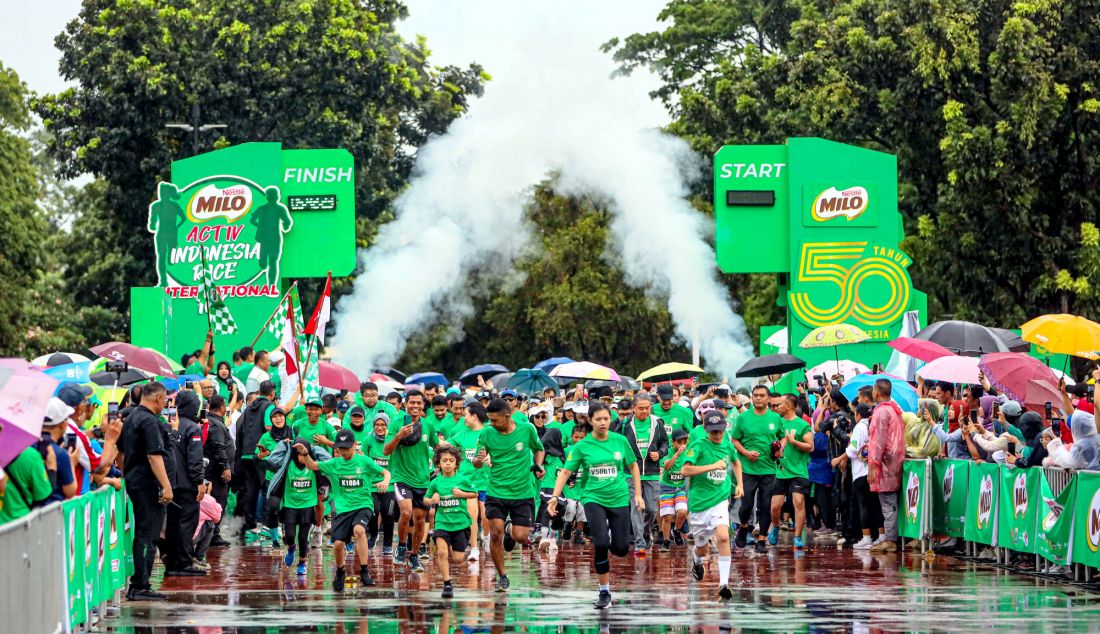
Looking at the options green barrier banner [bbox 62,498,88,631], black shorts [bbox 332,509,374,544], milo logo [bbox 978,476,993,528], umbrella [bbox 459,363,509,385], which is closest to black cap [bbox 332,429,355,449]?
black shorts [bbox 332,509,374,544]

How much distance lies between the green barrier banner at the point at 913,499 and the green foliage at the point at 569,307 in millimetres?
33814

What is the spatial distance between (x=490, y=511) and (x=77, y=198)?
49.2 metres

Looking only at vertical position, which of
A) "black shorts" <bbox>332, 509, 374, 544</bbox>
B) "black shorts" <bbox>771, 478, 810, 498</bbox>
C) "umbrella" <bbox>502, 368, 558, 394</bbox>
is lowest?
"black shorts" <bbox>332, 509, 374, 544</bbox>

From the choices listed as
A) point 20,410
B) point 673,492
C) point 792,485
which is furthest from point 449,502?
point 20,410

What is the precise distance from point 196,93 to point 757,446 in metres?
36.1

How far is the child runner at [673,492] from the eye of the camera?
64.7ft

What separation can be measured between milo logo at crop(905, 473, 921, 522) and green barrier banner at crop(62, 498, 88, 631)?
1037 cm

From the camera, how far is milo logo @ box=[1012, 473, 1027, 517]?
17438 mm

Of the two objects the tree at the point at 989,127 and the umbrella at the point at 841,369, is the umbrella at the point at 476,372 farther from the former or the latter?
the tree at the point at 989,127

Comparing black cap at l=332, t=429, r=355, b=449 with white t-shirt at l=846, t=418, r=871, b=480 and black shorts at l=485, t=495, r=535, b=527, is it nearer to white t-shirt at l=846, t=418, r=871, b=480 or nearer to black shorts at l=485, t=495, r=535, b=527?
black shorts at l=485, t=495, r=535, b=527

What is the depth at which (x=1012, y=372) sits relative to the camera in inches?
758

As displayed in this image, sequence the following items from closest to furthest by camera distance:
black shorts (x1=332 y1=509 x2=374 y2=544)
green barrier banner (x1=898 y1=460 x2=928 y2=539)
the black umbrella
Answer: black shorts (x1=332 y1=509 x2=374 y2=544) → green barrier banner (x1=898 y1=460 x2=928 y2=539) → the black umbrella

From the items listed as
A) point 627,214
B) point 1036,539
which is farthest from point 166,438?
point 627,214

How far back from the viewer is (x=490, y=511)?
53.5ft
